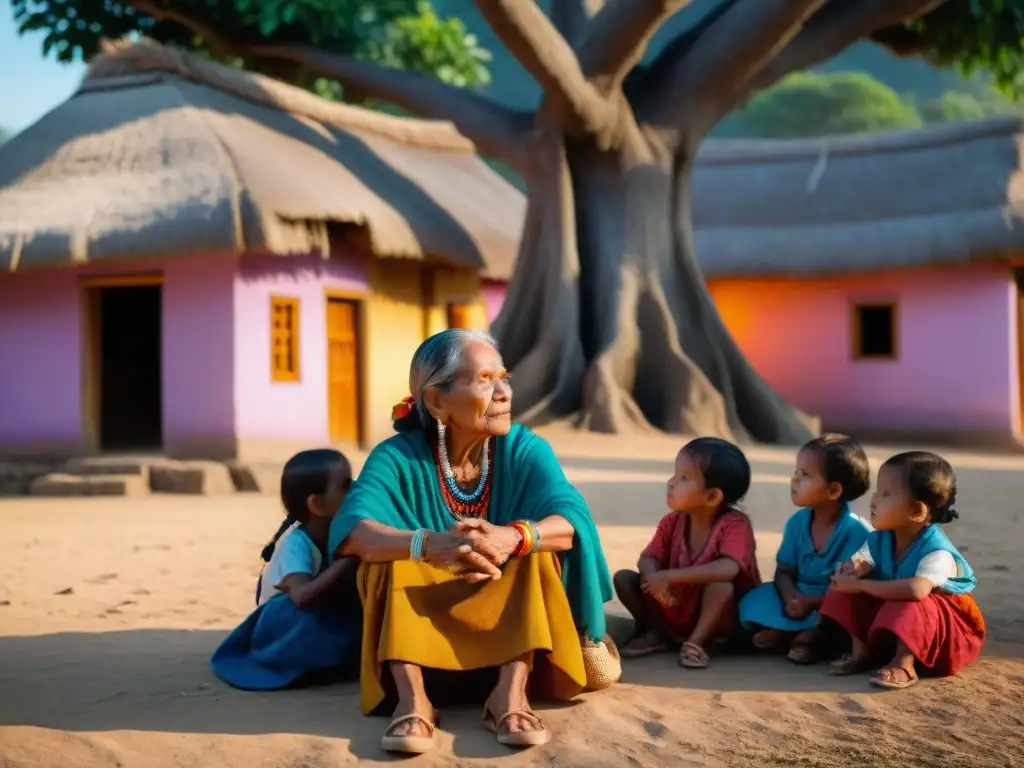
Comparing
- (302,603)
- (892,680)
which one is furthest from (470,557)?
(892,680)

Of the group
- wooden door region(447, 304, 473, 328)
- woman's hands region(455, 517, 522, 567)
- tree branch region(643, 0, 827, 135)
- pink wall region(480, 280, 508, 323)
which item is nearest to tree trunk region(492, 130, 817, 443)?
tree branch region(643, 0, 827, 135)

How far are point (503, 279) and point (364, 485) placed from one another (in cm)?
1217

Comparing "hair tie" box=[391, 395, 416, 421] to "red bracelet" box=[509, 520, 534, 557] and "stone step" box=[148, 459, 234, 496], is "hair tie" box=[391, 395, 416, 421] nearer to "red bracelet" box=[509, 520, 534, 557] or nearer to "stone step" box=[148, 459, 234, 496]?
"red bracelet" box=[509, 520, 534, 557]

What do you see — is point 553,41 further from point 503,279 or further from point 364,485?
point 364,485

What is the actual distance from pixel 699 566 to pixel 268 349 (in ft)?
27.7

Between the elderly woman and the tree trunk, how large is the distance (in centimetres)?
804

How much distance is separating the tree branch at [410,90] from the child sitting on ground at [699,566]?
9353 millimetres

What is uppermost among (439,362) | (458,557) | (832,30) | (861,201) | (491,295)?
(832,30)

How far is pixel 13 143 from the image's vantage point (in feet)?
41.9

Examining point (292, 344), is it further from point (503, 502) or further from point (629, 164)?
point (503, 502)

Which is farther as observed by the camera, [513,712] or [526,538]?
[526,538]

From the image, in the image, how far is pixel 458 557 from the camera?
10.3 ft

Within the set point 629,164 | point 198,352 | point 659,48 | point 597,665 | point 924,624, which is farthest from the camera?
point 659,48

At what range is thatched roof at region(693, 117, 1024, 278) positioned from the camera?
15383mm
